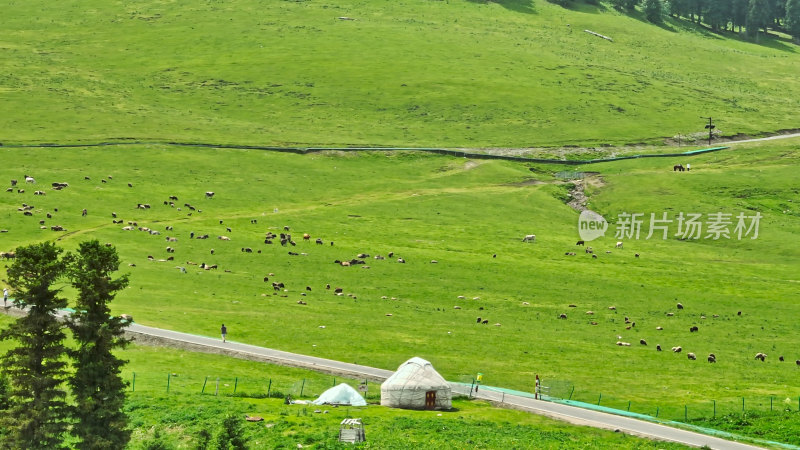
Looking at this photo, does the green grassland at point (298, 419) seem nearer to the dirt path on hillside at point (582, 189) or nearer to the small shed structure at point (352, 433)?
the small shed structure at point (352, 433)

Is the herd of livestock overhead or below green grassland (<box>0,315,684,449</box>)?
overhead

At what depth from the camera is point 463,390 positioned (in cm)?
6438

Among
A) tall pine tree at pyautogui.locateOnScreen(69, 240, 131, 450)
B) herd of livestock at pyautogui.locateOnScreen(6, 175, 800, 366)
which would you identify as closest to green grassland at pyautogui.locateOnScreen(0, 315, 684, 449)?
tall pine tree at pyautogui.locateOnScreen(69, 240, 131, 450)

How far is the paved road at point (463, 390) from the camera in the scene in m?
55.1

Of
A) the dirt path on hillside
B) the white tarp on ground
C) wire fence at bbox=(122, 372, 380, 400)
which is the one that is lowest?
wire fence at bbox=(122, 372, 380, 400)

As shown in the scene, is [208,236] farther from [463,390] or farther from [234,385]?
[463,390]

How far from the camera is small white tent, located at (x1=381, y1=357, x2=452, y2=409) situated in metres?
59.8

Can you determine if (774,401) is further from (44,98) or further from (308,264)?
(44,98)

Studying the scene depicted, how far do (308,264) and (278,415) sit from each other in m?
48.2

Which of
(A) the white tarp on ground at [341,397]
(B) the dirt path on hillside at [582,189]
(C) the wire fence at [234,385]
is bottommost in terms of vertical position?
(C) the wire fence at [234,385]

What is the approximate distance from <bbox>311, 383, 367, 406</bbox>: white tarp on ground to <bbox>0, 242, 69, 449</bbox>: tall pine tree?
18.8 m

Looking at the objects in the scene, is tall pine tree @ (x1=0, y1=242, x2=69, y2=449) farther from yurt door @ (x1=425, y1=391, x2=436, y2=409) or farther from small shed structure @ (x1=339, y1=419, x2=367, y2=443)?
yurt door @ (x1=425, y1=391, x2=436, y2=409)

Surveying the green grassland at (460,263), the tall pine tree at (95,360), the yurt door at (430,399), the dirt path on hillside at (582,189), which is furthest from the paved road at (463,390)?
the dirt path on hillside at (582,189)

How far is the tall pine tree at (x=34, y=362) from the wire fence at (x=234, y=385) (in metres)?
16.3
